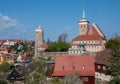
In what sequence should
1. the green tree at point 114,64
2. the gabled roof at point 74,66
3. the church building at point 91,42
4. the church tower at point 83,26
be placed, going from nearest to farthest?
the green tree at point 114,64, the gabled roof at point 74,66, the church building at point 91,42, the church tower at point 83,26

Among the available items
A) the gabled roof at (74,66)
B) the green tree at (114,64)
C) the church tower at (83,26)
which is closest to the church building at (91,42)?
the church tower at (83,26)

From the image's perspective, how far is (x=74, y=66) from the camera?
42.8 meters

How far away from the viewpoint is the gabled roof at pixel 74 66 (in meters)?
42.1

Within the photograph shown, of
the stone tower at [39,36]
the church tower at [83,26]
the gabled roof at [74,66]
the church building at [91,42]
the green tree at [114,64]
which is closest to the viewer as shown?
the green tree at [114,64]

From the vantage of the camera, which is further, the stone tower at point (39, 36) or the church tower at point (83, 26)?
the stone tower at point (39, 36)

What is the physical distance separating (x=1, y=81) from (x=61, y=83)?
30.5 feet

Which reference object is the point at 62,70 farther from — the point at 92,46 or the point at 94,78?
the point at 92,46

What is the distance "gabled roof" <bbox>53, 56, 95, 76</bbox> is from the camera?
42094 mm

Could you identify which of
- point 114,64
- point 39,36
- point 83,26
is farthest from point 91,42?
point 114,64

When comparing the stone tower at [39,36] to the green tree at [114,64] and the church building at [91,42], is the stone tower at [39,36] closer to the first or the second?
the church building at [91,42]

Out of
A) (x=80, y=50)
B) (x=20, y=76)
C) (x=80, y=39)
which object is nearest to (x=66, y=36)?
(x=80, y=39)

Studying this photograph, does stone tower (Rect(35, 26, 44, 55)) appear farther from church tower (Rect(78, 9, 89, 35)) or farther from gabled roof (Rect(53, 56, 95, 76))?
gabled roof (Rect(53, 56, 95, 76))

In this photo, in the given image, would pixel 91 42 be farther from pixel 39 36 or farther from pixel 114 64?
pixel 114 64

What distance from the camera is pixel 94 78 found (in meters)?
42.1
